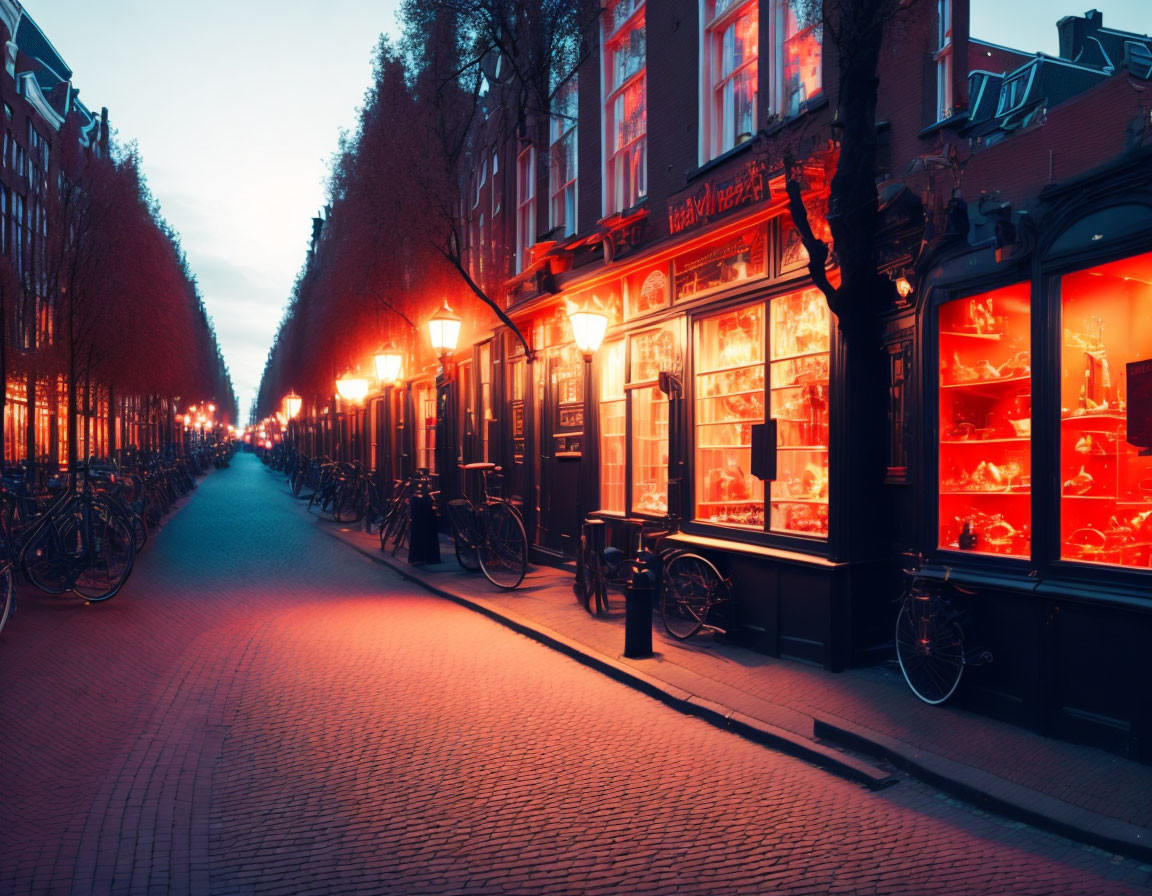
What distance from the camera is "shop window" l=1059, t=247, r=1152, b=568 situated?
582cm

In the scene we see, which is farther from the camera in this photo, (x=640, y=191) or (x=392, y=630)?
(x=640, y=191)

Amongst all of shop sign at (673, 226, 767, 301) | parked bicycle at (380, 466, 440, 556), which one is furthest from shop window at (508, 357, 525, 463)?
shop sign at (673, 226, 767, 301)

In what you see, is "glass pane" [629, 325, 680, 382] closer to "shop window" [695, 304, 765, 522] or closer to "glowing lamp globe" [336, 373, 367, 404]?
"shop window" [695, 304, 765, 522]

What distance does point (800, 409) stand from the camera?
8.62 m

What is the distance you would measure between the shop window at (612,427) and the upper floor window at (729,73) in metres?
2.84

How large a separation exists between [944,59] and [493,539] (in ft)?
25.3

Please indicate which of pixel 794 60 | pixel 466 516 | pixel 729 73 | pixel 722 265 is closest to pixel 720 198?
pixel 722 265

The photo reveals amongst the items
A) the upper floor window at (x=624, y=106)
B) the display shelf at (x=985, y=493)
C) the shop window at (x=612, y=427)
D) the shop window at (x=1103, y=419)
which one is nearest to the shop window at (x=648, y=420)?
the shop window at (x=612, y=427)

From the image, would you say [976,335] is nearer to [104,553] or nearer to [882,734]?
[882,734]

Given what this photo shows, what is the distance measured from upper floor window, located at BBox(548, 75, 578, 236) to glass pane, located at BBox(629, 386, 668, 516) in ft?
14.2

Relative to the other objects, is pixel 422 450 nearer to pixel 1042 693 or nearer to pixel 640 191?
pixel 640 191

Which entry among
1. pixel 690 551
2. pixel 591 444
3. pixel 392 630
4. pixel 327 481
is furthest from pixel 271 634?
pixel 327 481

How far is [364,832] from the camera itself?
4.48 m

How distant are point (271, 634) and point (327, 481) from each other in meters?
15.6
